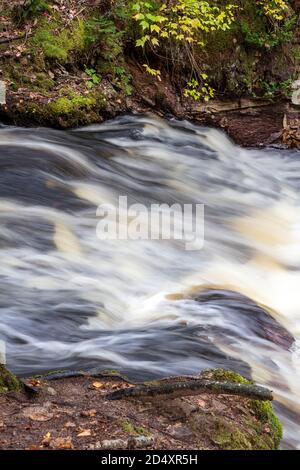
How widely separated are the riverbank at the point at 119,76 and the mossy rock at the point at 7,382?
5.73 metres

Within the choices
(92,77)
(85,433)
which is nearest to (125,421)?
(85,433)

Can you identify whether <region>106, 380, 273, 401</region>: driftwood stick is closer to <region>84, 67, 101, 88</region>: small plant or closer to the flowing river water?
the flowing river water

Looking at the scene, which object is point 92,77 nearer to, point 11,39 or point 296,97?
point 11,39

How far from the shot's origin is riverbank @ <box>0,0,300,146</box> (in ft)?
28.4

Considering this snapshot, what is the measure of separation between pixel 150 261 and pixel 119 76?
Answer: 4.60 metres

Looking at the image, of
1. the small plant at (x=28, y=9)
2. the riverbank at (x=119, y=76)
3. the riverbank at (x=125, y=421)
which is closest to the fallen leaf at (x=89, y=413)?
the riverbank at (x=125, y=421)

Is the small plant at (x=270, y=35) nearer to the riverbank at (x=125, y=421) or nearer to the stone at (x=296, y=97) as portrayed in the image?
the stone at (x=296, y=97)

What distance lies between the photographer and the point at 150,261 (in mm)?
6203

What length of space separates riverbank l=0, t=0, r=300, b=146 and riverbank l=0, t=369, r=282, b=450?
5.89 m

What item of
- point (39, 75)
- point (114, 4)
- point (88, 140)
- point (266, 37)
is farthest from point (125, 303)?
point (266, 37)

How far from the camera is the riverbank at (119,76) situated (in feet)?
28.4

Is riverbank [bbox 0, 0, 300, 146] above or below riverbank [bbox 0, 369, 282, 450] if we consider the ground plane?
above

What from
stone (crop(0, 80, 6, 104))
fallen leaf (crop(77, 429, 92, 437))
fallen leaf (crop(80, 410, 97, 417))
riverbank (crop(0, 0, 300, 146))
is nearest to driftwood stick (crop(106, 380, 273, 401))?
fallen leaf (crop(80, 410, 97, 417))

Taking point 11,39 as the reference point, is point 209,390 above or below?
below
